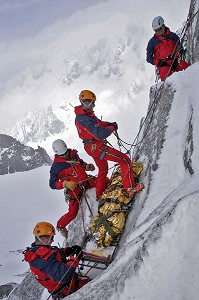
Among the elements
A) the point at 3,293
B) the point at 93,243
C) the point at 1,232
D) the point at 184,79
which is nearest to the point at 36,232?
the point at 93,243

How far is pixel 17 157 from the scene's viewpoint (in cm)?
9656

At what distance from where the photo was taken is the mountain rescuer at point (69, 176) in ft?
31.8

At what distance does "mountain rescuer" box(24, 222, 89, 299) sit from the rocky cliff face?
89070 millimetres

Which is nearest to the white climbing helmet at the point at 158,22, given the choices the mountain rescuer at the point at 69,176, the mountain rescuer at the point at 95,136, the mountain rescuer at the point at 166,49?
the mountain rescuer at the point at 166,49

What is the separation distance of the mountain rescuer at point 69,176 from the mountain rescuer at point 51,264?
289 centimetres

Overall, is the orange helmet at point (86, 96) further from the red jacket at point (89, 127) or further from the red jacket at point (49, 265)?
the red jacket at point (49, 265)

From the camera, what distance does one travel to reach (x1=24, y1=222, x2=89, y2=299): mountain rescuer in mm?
6379

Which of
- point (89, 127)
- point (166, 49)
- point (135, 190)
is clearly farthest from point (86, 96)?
point (166, 49)

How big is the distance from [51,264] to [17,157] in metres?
92.8

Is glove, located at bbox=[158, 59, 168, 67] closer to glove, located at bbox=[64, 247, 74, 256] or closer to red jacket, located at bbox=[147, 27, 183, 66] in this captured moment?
red jacket, located at bbox=[147, 27, 183, 66]

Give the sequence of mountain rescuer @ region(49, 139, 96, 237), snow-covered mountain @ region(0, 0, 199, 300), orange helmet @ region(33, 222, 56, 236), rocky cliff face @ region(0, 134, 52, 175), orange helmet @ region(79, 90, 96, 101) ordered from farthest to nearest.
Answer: rocky cliff face @ region(0, 134, 52, 175) → mountain rescuer @ region(49, 139, 96, 237) → orange helmet @ region(79, 90, 96, 101) → orange helmet @ region(33, 222, 56, 236) → snow-covered mountain @ region(0, 0, 199, 300)

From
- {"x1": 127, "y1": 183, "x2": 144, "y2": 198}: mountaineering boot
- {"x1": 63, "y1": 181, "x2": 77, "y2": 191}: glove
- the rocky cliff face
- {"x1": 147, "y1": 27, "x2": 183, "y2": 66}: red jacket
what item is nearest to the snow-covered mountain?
{"x1": 127, "y1": 183, "x2": 144, "y2": 198}: mountaineering boot

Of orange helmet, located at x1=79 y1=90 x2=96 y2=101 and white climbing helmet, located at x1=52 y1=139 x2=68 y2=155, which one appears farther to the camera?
white climbing helmet, located at x1=52 y1=139 x2=68 y2=155

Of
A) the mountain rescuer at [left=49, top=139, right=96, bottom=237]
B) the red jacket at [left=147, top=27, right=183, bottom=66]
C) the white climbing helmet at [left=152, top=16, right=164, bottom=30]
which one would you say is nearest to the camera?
the mountain rescuer at [left=49, top=139, right=96, bottom=237]
